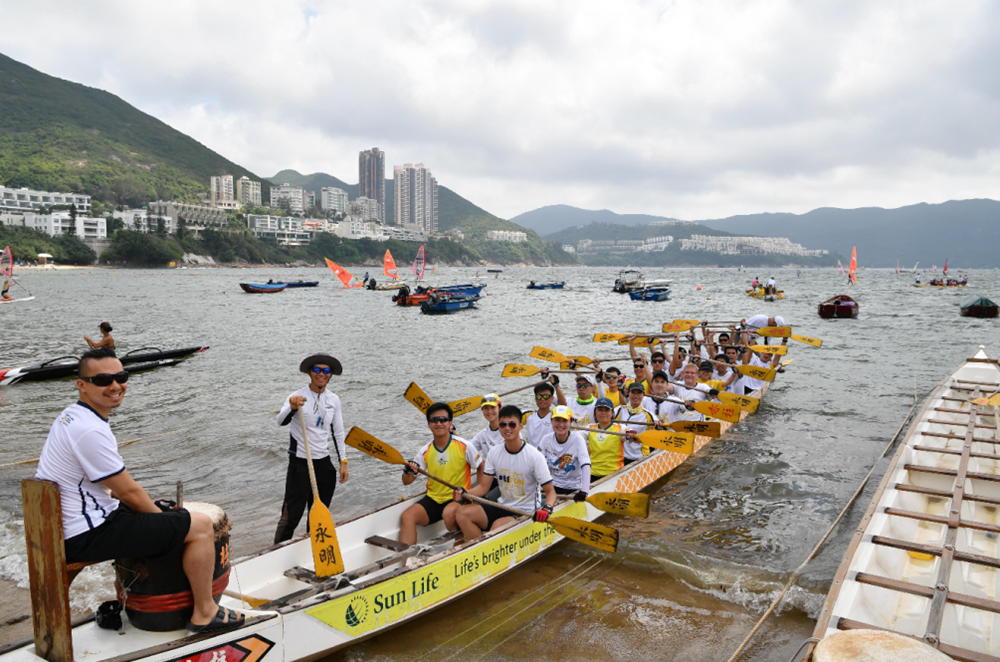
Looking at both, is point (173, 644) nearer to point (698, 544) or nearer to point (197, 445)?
point (698, 544)

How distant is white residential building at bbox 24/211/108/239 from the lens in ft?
331

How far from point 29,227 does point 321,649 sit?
4848 inches

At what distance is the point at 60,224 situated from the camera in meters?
102

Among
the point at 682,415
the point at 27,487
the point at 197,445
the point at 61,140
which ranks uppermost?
the point at 61,140

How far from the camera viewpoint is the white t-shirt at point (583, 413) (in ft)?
30.4

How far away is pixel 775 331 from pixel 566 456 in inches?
448

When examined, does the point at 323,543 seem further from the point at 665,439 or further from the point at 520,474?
the point at 665,439

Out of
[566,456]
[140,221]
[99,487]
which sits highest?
[140,221]

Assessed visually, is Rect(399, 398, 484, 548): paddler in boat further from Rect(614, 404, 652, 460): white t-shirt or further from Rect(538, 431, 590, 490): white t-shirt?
Rect(614, 404, 652, 460): white t-shirt

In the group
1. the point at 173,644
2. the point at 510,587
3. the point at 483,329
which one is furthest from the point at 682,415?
the point at 483,329

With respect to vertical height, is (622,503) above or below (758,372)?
below

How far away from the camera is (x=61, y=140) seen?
137 meters

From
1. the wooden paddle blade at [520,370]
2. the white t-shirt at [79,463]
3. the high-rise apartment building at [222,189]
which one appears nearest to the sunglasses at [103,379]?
the white t-shirt at [79,463]

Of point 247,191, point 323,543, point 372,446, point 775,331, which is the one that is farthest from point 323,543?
point 247,191
